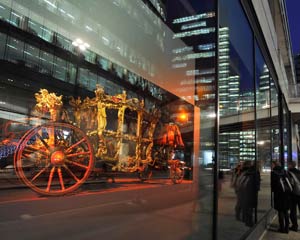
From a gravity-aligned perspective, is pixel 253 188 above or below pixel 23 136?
below

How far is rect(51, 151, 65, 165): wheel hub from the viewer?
2.60 metres

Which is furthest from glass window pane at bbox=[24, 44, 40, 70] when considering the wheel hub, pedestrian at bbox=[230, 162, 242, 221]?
pedestrian at bbox=[230, 162, 242, 221]

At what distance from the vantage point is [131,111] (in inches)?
134

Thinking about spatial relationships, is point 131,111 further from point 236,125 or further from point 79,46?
point 236,125

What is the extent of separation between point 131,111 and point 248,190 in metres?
2.82

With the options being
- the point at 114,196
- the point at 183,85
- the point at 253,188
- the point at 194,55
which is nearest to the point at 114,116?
the point at 114,196

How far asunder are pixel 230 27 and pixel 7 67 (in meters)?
3.19

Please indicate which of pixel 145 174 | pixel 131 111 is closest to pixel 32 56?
pixel 131 111

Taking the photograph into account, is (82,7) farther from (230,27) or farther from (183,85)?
(230,27)

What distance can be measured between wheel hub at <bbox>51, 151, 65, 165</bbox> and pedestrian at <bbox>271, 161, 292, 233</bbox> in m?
5.40

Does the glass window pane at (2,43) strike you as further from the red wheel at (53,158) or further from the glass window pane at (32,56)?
the red wheel at (53,158)

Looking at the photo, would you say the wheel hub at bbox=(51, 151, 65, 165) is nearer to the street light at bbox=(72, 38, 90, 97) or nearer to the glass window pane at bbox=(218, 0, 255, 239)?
the street light at bbox=(72, 38, 90, 97)

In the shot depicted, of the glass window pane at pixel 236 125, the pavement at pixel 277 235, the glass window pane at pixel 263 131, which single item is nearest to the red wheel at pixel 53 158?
the glass window pane at pixel 236 125

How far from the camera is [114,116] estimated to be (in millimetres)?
3229
